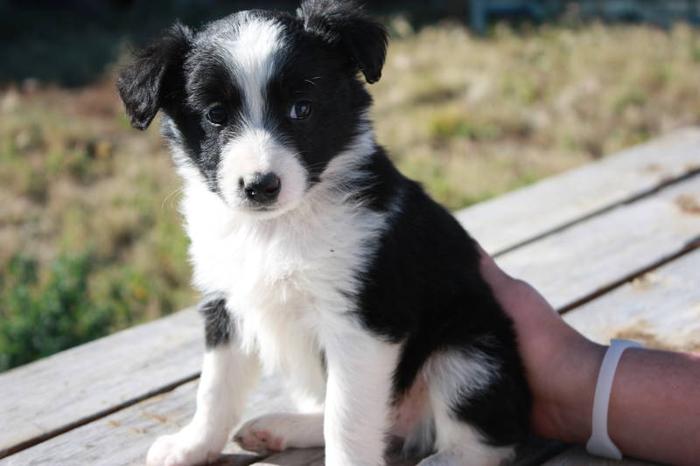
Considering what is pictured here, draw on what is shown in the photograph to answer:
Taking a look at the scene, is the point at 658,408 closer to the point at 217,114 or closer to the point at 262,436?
the point at 262,436

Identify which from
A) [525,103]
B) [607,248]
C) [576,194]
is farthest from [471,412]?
[525,103]

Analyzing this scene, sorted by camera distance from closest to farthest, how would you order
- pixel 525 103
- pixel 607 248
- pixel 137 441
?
pixel 137 441 → pixel 607 248 → pixel 525 103

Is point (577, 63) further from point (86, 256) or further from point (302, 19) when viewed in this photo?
point (302, 19)

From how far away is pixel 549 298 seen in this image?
3.36 m

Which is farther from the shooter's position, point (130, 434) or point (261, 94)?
point (130, 434)

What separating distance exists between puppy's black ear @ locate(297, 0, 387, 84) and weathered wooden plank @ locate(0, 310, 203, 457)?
123 centimetres

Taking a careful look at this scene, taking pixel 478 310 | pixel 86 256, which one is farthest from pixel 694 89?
pixel 478 310

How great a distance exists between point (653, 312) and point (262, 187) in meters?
1.61

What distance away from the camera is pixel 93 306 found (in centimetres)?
468

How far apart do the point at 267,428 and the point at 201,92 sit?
0.93 meters

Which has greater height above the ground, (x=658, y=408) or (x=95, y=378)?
(x=658, y=408)

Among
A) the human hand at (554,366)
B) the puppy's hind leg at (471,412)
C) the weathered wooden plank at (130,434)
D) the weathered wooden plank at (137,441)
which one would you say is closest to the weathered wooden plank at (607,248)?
the human hand at (554,366)

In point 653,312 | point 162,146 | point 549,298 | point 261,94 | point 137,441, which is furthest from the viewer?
A: point 162,146

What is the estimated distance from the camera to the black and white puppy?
89.4 inches
